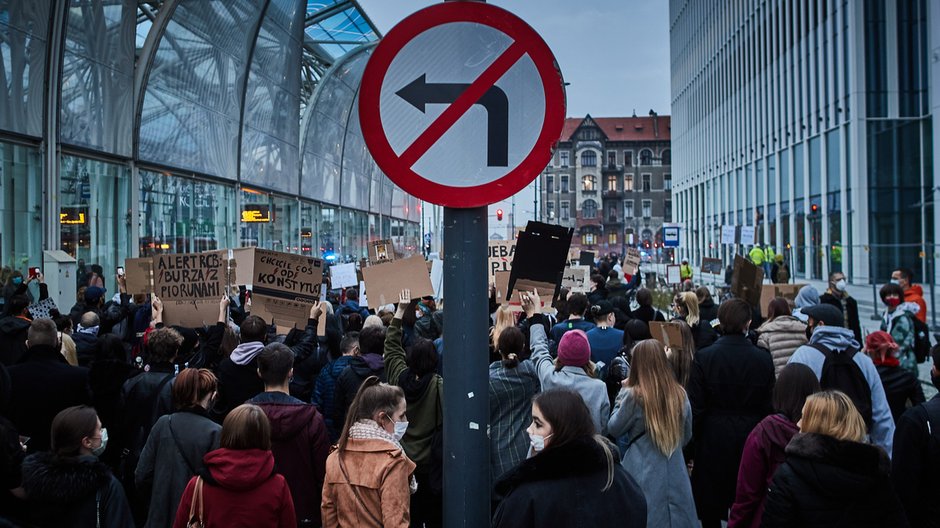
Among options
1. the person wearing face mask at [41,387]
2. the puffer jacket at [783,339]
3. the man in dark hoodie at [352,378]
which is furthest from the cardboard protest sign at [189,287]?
the puffer jacket at [783,339]

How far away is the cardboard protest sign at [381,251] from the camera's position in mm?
16345

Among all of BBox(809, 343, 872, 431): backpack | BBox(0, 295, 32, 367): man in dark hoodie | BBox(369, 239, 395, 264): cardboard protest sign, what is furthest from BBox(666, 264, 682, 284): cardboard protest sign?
BBox(0, 295, 32, 367): man in dark hoodie

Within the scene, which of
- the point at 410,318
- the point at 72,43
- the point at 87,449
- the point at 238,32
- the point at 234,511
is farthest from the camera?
the point at 238,32

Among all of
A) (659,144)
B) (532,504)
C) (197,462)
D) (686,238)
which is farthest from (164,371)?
(659,144)

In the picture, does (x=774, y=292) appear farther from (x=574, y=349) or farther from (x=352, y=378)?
(x=352, y=378)

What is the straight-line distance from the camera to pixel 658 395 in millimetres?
4535

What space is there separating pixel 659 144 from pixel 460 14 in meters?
116

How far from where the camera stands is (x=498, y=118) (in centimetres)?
269

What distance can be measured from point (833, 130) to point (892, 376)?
1345 inches

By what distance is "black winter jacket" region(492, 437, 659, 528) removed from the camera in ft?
9.30

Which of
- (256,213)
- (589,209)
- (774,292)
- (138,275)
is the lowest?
(774,292)

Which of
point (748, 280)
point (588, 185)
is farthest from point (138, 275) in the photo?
point (588, 185)

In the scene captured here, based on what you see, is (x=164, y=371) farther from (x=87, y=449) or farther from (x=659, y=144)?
(x=659, y=144)

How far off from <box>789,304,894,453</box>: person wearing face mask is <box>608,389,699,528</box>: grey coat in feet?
4.43
